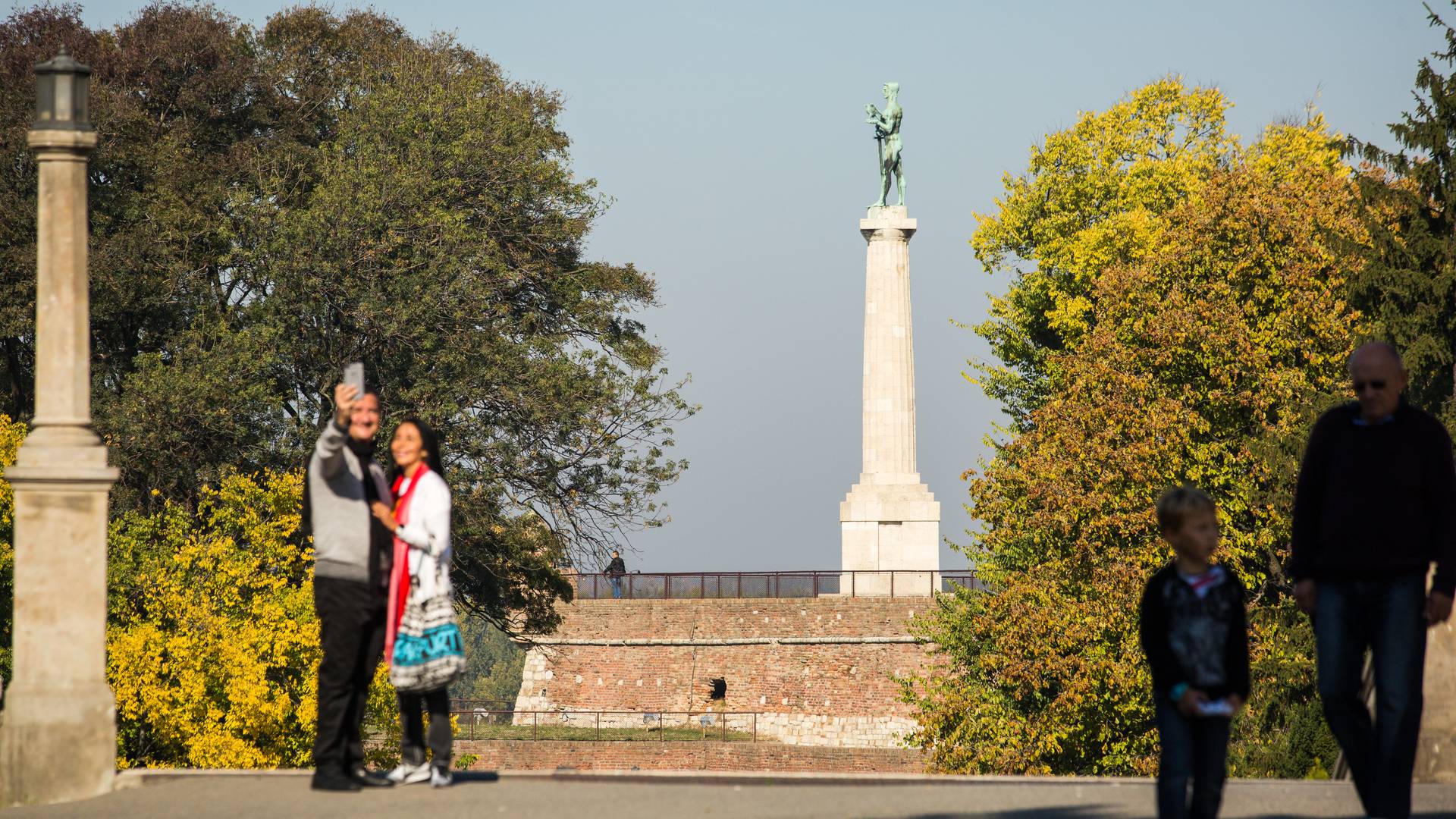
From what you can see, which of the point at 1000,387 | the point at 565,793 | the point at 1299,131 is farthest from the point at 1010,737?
the point at 565,793

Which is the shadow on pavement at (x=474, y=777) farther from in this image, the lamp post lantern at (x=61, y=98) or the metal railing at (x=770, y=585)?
the metal railing at (x=770, y=585)

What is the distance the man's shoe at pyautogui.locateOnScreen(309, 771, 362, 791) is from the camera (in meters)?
9.25

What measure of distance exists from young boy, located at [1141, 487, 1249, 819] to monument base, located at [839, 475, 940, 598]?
38.2 metres

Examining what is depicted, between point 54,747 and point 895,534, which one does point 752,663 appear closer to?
point 895,534

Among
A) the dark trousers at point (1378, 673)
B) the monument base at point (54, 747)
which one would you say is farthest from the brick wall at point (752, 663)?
the dark trousers at point (1378, 673)

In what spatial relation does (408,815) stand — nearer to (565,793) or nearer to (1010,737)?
(565,793)

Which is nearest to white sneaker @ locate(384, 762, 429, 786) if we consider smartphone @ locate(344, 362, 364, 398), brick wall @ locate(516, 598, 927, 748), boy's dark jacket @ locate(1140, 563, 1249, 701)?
smartphone @ locate(344, 362, 364, 398)

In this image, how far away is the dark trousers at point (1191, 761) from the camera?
7.02 meters

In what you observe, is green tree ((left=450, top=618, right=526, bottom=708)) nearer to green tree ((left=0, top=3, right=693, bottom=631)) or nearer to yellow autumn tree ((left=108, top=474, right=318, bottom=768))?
green tree ((left=0, top=3, right=693, bottom=631))

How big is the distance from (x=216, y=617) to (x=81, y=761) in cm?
1642

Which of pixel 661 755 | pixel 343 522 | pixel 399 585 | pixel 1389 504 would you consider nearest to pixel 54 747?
pixel 343 522

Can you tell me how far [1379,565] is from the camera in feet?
24.9

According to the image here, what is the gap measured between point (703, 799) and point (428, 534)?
1.88 metres

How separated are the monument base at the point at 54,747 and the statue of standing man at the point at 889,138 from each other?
38.1 metres
